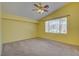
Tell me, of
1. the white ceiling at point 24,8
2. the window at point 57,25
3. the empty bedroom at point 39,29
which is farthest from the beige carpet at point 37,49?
the white ceiling at point 24,8

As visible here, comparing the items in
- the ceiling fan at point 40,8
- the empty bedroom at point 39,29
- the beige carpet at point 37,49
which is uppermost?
the ceiling fan at point 40,8

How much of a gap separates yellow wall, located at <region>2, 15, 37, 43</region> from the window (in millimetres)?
210

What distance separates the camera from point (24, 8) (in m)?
1.98

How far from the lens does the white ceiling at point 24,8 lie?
1941mm

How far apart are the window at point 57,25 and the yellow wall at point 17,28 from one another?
210mm

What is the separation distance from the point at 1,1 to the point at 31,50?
81 centimetres

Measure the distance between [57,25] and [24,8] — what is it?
536 millimetres

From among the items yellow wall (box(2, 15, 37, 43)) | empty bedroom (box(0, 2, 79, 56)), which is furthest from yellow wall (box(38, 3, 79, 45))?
yellow wall (box(2, 15, 37, 43))

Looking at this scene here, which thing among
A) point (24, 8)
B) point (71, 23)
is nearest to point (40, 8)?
point (24, 8)

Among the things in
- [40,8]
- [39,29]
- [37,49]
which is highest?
[40,8]

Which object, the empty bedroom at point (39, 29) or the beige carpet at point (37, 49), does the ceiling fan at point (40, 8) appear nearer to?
the empty bedroom at point (39, 29)

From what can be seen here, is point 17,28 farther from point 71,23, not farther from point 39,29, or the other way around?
point 71,23

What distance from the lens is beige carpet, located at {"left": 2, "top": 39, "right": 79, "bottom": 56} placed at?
6.36 feet

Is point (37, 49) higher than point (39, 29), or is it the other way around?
point (39, 29)
